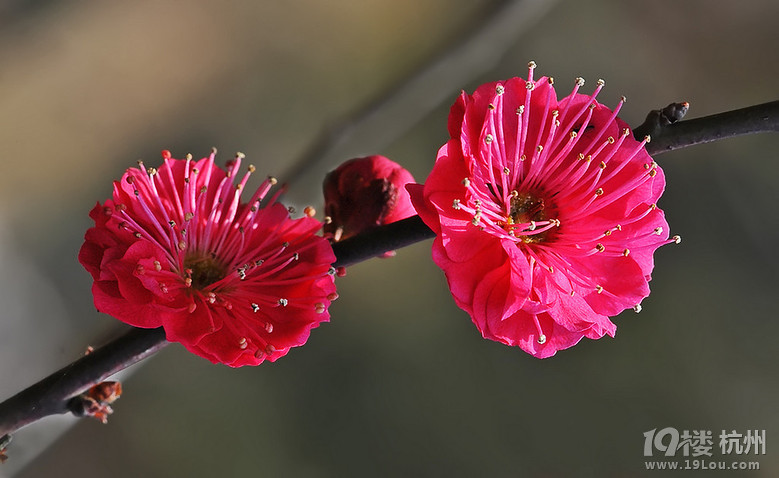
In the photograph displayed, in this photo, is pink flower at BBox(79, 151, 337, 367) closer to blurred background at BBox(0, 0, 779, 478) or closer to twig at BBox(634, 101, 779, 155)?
twig at BBox(634, 101, 779, 155)

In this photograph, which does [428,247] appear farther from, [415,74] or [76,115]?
[76,115]

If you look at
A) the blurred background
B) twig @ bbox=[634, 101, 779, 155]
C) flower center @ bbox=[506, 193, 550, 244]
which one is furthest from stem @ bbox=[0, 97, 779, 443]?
the blurred background

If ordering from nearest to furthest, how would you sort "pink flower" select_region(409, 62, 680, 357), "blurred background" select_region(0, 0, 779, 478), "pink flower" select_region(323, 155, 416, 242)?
"pink flower" select_region(409, 62, 680, 357)
"pink flower" select_region(323, 155, 416, 242)
"blurred background" select_region(0, 0, 779, 478)

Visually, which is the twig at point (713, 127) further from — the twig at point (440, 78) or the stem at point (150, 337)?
the twig at point (440, 78)

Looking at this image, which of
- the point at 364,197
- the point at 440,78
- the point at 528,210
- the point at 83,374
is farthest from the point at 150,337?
the point at 440,78

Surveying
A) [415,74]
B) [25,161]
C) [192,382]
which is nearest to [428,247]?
[415,74]

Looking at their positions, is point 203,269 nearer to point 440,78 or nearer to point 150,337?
point 150,337
